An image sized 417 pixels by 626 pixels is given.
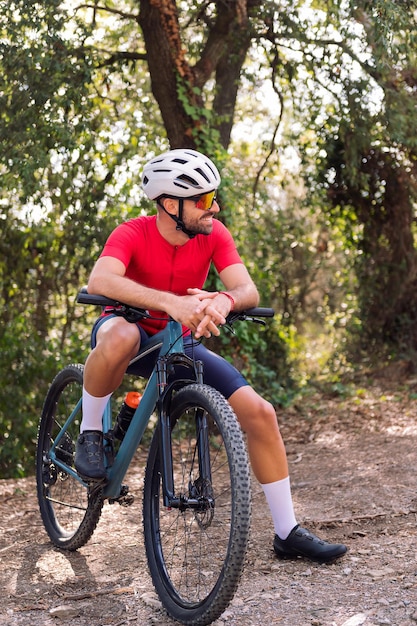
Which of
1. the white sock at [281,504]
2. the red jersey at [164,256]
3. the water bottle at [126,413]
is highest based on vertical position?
the red jersey at [164,256]

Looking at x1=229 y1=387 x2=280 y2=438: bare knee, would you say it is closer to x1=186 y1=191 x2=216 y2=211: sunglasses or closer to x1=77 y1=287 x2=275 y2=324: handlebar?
x1=77 y1=287 x2=275 y2=324: handlebar

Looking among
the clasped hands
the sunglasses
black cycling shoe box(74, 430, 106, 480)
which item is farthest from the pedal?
the sunglasses

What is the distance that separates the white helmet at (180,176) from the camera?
3.31 m

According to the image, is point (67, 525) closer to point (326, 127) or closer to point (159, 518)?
point (159, 518)

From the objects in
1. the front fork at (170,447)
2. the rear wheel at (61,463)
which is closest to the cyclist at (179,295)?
the front fork at (170,447)

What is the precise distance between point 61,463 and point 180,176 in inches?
63.9

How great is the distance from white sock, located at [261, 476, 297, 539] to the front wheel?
0.19 meters

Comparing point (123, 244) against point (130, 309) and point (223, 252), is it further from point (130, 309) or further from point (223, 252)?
point (223, 252)

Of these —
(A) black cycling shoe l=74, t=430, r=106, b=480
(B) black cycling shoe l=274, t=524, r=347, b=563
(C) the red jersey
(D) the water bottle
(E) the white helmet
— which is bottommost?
(B) black cycling shoe l=274, t=524, r=347, b=563

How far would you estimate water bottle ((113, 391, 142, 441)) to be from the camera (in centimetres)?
355

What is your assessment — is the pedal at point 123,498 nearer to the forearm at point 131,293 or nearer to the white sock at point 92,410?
the white sock at point 92,410

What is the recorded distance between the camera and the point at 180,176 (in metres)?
3.32

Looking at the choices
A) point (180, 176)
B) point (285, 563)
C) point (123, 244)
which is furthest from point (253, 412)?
point (180, 176)

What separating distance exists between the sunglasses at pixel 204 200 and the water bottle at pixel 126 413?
2.69ft
